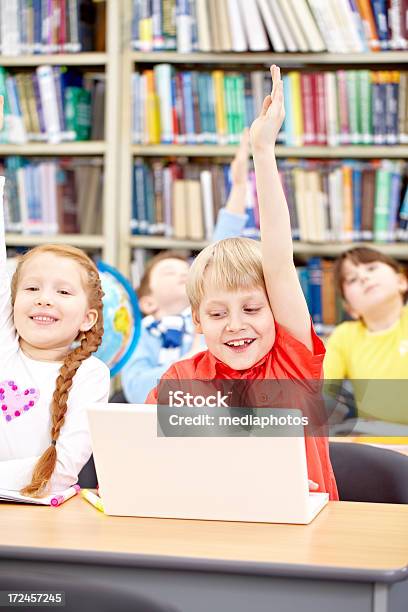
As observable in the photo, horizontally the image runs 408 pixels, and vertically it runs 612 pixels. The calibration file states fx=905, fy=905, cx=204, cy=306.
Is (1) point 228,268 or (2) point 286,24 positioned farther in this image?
(2) point 286,24

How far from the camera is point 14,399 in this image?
1.78m

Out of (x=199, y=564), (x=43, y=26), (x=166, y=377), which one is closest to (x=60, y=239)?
(x=43, y=26)

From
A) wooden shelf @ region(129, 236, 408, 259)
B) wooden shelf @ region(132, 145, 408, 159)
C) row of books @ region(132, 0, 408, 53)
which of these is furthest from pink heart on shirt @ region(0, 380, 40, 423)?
row of books @ region(132, 0, 408, 53)

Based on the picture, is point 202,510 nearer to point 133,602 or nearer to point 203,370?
point 133,602

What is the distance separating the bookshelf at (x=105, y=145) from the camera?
407 cm

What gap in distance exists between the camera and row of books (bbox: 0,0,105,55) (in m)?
4.12

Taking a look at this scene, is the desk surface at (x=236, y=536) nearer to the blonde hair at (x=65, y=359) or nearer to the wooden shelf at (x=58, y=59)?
the blonde hair at (x=65, y=359)

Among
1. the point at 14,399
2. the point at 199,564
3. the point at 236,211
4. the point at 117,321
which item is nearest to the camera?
the point at 199,564

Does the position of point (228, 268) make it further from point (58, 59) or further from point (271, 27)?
point (58, 59)

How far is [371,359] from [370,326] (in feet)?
0.50

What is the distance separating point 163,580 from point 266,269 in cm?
63

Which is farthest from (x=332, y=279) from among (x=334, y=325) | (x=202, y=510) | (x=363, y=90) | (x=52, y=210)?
(x=202, y=510)

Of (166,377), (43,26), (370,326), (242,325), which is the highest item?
(43,26)

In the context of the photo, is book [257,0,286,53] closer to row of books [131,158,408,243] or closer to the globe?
row of books [131,158,408,243]
